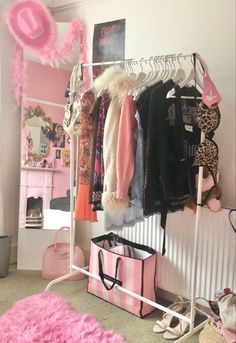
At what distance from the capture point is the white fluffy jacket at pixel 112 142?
77.0 inches

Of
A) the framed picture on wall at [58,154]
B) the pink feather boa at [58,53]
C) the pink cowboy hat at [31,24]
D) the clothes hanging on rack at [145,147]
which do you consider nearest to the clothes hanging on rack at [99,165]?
the clothes hanging on rack at [145,147]

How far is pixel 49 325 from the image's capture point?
2068mm

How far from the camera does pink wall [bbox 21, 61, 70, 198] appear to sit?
2896 mm

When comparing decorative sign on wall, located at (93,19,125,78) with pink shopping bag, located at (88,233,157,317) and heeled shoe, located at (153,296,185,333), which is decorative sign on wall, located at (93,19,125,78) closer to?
pink shopping bag, located at (88,233,157,317)

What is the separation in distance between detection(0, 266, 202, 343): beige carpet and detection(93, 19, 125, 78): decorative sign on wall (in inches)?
66.8

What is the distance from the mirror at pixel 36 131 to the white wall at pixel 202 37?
0.91m

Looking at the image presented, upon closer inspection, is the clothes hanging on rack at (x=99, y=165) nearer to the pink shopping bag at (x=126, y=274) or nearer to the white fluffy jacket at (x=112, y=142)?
the white fluffy jacket at (x=112, y=142)

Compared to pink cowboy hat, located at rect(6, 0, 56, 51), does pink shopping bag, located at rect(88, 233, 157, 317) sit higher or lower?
lower

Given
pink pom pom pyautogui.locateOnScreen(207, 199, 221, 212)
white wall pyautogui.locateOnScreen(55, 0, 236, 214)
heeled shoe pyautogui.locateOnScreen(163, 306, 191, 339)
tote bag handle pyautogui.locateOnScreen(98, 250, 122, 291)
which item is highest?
white wall pyautogui.locateOnScreen(55, 0, 236, 214)

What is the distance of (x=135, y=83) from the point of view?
2057mm

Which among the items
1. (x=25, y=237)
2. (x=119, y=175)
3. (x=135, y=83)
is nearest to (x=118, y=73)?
(x=135, y=83)

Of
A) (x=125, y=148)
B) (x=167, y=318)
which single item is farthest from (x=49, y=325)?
(x=125, y=148)

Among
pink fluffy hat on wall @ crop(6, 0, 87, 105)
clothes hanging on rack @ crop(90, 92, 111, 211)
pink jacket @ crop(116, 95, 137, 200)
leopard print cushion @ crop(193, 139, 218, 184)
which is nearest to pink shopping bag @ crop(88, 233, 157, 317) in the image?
clothes hanging on rack @ crop(90, 92, 111, 211)

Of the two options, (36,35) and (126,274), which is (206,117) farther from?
(36,35)
